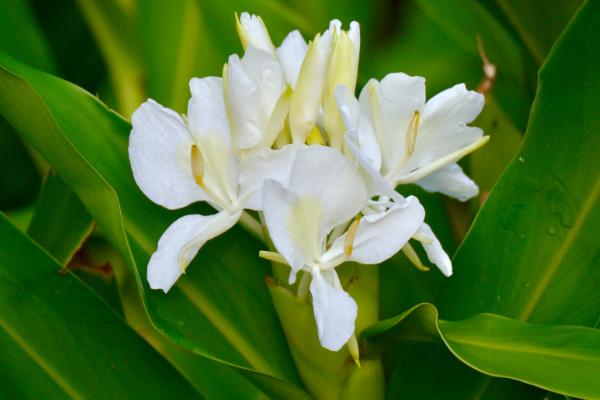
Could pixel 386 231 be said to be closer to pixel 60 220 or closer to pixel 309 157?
pixel 309 157

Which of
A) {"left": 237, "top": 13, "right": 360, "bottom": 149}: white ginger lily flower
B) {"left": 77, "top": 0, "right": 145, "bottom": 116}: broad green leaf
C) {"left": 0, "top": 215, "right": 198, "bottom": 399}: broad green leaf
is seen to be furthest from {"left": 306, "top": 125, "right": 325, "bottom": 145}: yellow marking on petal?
{"left": 77, "top": 0, "right": 145, "bottom": 116}: broad green leaf

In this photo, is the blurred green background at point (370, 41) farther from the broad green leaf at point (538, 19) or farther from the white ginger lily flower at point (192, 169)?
the white ginger lily flower at point (192, 169)

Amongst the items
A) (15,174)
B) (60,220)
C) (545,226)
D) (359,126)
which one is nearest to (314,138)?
(359,126)

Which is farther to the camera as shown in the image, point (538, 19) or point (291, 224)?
point (538, 19)

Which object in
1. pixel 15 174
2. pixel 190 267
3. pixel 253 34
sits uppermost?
pixel 253 34

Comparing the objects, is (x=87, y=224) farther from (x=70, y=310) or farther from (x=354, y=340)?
(x=354, y=340)

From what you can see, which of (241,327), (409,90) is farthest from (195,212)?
(409,90)
